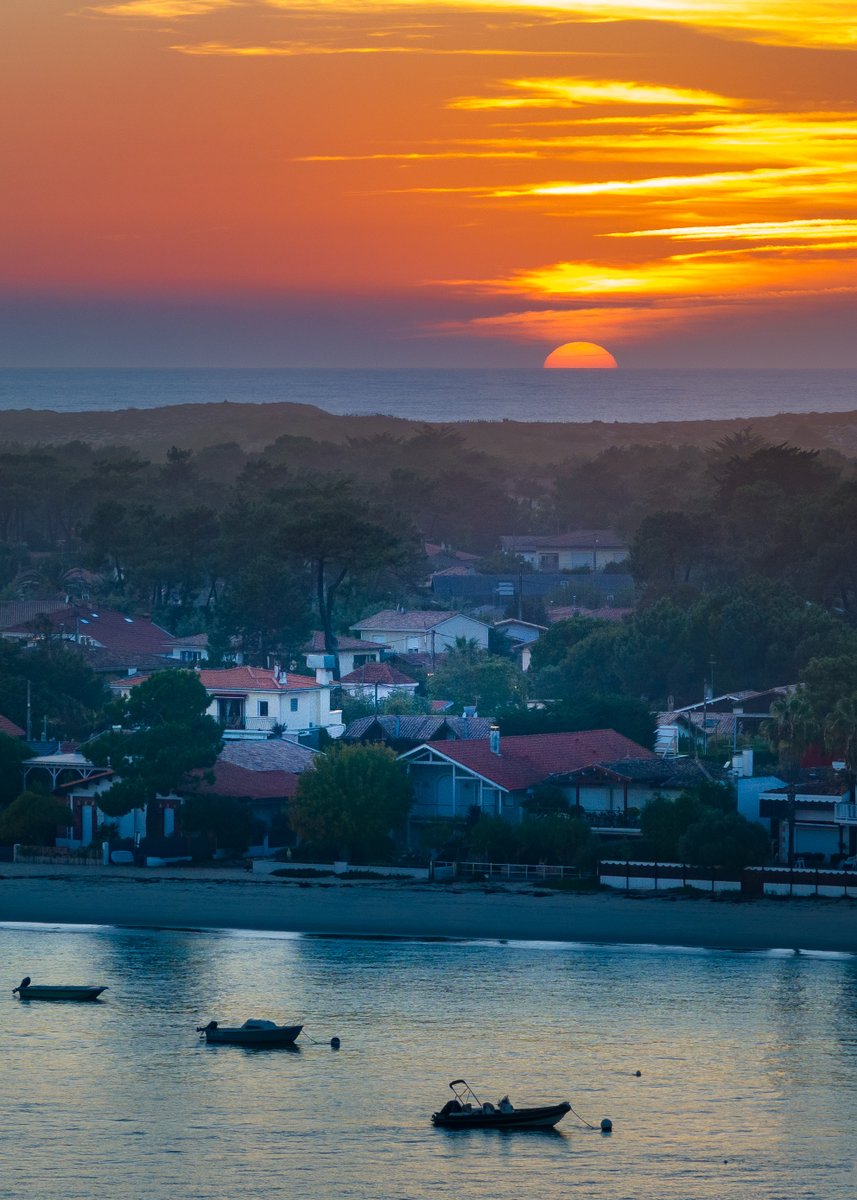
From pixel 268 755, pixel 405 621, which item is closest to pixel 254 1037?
pixel 268 755

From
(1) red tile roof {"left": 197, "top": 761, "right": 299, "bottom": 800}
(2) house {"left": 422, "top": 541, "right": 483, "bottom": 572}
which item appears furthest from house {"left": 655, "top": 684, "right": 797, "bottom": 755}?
(2) house {"left": 422, "top": 541, "right": 483, "bottom": 572}

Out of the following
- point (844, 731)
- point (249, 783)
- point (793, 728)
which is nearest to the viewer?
point (844, 731)

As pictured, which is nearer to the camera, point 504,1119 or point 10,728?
point 504,1119

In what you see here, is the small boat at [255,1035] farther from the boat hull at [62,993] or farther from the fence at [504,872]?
the fence at [504,872]

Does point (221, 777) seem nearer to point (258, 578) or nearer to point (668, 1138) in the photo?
point (668, 1138)

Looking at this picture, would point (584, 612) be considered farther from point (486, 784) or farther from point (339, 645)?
point (486, 784)

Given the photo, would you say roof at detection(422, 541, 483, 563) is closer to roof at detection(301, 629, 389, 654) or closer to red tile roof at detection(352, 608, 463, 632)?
red tile roof at detection(352, 608, 463, 632)

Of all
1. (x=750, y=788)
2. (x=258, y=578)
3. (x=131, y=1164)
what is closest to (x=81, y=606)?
(x=258, y=578)
